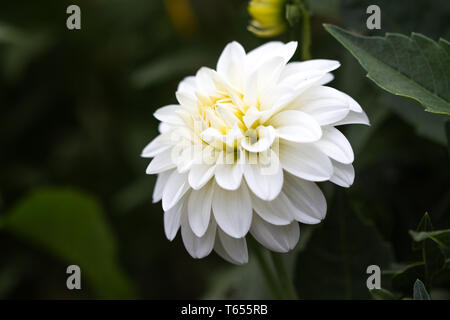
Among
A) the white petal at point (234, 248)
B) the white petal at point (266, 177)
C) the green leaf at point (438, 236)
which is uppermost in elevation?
the white petal at point (266, 177)

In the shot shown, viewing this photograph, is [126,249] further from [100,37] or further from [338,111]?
[338,111]

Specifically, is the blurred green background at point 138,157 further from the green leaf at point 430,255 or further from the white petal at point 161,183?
the white petal at point 161,183

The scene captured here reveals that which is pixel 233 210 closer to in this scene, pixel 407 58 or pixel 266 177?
pixel 266 177

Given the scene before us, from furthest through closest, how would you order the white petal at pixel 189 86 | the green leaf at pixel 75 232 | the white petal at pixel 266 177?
the green leaf at pixel 75 232 → the white petal at pixel 189 86 → the white petal at pixel 266 177

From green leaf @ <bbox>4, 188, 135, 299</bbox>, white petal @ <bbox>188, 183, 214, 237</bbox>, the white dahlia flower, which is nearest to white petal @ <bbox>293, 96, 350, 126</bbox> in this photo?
the white dahlia flower

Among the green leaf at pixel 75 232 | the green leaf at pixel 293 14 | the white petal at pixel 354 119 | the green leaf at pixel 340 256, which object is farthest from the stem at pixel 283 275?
the green leaf at pixel 75 232

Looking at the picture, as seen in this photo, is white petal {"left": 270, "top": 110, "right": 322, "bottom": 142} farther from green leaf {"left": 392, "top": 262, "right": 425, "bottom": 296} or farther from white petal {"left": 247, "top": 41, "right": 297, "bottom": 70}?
green leaf {"left": 392, "top": 262, "right": 425, "bottom": 296}
